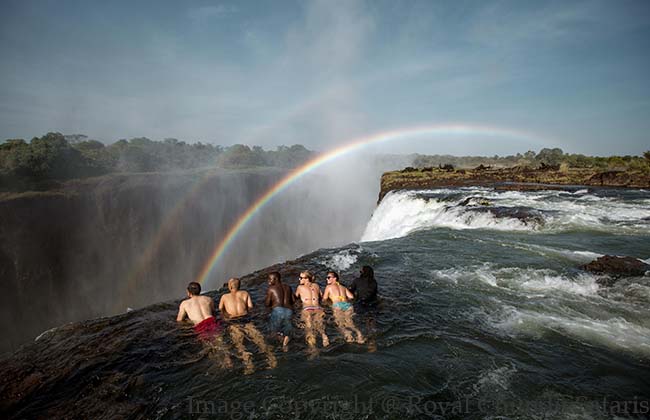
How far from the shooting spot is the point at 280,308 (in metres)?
5.68

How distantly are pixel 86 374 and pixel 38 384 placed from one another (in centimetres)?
57

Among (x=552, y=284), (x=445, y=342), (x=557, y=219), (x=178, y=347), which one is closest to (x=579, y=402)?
(x=445, y=342)

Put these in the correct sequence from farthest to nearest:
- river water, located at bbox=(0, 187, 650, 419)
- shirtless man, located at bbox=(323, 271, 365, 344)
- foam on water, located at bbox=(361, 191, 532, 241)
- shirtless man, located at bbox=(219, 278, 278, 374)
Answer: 1. foam on water, located at bbox=(361, 191, 532, 241)
2. shirtless man, located at bbox=(323, 271, 365, 344)
3. shirtless man, located at bbox=(219, 278, 278, 374)
4. river water, located at bbox=(0, 187, 650, 419)

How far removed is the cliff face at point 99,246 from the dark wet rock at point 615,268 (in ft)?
102

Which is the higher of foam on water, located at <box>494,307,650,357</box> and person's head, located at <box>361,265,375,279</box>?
person's head, located at <box>361,265,375,279</box>

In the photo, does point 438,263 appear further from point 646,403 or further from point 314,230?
point 314,230

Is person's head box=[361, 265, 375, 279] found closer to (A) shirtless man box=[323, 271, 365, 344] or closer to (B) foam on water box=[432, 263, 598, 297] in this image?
(A) shirtless man box=[323, 271, 365, 344]

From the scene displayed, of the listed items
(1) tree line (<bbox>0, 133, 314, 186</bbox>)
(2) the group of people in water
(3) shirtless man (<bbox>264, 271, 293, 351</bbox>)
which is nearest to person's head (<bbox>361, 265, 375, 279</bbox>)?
(2) the group of people in water

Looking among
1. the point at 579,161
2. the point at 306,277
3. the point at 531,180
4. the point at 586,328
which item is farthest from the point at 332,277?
the point at 579,161

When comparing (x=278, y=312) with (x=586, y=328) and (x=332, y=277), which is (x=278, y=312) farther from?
(x=586, y=328)

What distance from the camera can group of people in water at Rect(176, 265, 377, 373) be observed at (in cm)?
533

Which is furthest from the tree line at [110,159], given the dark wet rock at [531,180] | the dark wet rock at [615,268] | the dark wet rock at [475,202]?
the dark wet rock at [615,268]

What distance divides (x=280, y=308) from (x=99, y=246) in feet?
97.4

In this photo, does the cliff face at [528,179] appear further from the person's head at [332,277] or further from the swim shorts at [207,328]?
the swim shorts at [207,328]
